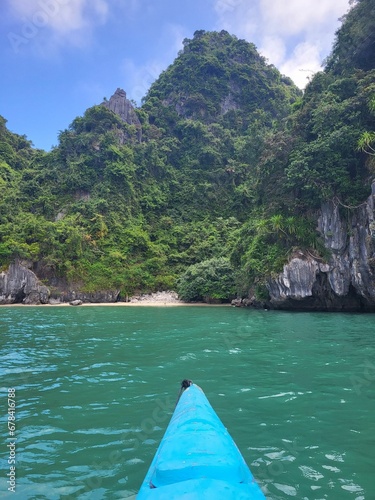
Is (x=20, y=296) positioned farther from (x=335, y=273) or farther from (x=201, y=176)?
(x=201, y=176)

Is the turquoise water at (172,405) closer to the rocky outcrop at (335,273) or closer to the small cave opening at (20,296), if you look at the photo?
the rocky outcrop at (335,273)

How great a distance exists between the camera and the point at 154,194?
54000 millimetres

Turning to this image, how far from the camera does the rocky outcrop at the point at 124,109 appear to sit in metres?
61.4

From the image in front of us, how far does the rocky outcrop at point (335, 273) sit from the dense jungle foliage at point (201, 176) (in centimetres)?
93

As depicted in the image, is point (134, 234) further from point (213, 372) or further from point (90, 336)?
point (213, 372)

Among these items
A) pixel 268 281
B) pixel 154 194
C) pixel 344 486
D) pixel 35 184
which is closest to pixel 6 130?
pixel 35 184

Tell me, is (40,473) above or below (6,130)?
below

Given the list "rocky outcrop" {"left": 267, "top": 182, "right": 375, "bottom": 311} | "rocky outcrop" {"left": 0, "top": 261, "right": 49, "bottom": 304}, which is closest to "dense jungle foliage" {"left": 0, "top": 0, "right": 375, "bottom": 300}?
"rocky outcrop" {"left": 267, "top": 182, "right": 375, "bottom": 311}

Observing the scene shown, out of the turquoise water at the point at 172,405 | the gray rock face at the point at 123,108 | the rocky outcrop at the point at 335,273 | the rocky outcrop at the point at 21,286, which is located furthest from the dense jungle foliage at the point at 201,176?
the turquoise water at the point at 172,405

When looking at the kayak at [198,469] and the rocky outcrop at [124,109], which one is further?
the rocky outcrop at [124,109]

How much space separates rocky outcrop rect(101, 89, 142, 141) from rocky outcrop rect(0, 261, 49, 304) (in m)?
33.7

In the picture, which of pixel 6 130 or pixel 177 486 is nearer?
pixel 177 486

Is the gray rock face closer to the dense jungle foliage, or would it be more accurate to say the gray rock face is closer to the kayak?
the dense jungle foliage

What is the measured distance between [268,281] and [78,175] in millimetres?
34916
